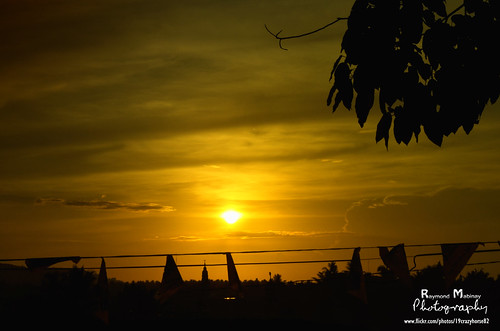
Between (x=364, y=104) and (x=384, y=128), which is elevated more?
(x=364, y=104)

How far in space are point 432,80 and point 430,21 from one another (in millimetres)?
519

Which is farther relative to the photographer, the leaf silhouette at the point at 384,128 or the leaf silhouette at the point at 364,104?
the leaf silhouette at the point at 384,128

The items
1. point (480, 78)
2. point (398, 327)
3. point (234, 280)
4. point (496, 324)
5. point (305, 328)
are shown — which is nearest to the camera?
point (480, 78)

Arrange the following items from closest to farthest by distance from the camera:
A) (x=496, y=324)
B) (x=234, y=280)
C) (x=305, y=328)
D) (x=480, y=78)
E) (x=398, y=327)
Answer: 1. (x=480, y=78)
2. (x=305, y=328)
3. (x=234, y=280)
4. (x=496, y=324)
5. (x=398, y=327)

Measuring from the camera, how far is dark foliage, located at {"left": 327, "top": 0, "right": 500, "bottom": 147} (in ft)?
18.8

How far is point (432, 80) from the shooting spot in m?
6.00

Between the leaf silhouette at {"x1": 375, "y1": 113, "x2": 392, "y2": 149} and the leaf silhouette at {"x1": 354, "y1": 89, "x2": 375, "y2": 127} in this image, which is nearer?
the leaf silhouette at {"x1": 354, "y1": 89, "x2": 375, "y2": 127}

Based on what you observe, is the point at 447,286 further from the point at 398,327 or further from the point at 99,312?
the point at 398,327

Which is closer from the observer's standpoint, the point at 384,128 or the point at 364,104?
the point at 364,104

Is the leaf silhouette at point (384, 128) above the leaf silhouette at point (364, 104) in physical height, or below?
below

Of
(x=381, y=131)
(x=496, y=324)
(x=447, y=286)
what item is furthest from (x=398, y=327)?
(x=381, y=131)

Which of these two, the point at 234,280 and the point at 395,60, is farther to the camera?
the point at 234,280

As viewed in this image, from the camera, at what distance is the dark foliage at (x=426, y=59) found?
5.74 m

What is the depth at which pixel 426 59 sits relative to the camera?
5.93 m
